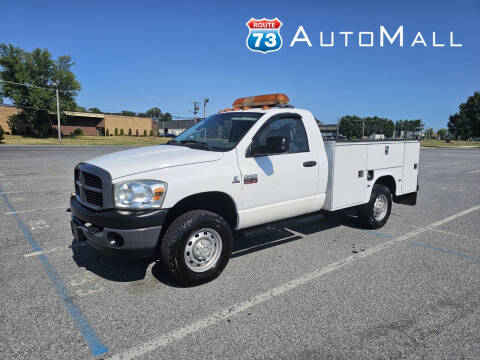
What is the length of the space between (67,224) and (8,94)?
58756 millimetres

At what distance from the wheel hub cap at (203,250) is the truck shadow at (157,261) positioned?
32cm

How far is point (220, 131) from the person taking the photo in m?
4.62

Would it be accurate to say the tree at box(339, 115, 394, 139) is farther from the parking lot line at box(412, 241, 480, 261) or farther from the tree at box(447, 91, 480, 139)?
the parking lot line at box(412, 241, 480, 261)

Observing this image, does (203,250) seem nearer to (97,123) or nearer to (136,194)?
(136,194)

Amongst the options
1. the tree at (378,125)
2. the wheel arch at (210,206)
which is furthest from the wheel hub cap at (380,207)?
the tree at (378,125)

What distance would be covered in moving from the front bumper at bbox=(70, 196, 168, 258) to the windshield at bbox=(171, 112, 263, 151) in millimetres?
1218

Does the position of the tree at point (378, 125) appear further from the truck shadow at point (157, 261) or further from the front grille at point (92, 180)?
the front grille at point (92, 180)

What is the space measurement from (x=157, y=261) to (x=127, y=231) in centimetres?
132

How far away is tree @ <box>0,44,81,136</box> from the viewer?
173 feet

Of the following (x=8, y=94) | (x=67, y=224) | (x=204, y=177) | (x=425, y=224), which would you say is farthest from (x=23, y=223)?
(x=8, y=94)

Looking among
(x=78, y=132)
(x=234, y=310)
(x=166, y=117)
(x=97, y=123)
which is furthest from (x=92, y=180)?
(x=166, y=117)

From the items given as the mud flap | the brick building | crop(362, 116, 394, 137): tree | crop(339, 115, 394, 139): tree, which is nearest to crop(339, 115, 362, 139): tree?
crop(339, 115, 394, 139): tree

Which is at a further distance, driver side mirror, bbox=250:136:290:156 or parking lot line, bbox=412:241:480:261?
parking lot line, bbox=412:241:480:261

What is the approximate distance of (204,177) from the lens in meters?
3.70
